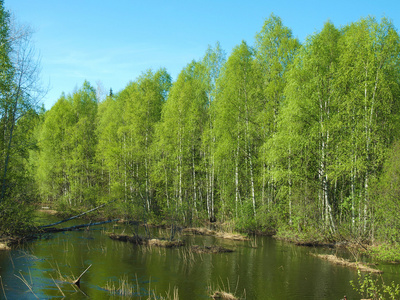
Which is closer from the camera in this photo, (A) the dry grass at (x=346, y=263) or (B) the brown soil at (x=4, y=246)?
(A) the dry grass at (x=346, y=263)

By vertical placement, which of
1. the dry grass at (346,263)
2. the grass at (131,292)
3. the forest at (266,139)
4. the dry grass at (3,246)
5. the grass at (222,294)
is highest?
the forest at (266,139)

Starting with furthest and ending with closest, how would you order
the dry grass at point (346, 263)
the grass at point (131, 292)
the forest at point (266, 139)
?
the forest at point (266, 139) → the dry grass at point (346, 263) → the grass at point (131, 292)

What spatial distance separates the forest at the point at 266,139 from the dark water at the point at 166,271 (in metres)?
2.47

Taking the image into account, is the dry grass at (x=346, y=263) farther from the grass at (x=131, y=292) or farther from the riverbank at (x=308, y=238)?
the grass at (x=131, y=292)

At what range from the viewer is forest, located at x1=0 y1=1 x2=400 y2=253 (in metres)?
17.2

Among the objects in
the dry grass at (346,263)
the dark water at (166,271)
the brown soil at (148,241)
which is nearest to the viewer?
the dark water at (166,271)

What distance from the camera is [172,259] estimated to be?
1544 cm

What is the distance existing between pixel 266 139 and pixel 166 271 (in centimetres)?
1429

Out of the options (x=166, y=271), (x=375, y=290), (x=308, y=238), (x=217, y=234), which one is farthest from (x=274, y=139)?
(x=375, y=290)

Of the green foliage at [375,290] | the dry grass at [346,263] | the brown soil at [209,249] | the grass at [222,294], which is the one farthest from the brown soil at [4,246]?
the dry grass at [346,263]

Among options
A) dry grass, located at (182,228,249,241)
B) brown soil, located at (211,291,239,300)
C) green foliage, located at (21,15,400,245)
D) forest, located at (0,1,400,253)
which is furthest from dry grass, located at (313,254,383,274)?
brown soil, located at (211,291,239,300)

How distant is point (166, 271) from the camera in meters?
13.3

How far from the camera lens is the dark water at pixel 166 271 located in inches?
422

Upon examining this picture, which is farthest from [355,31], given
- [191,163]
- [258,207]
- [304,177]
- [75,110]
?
[75,110]
